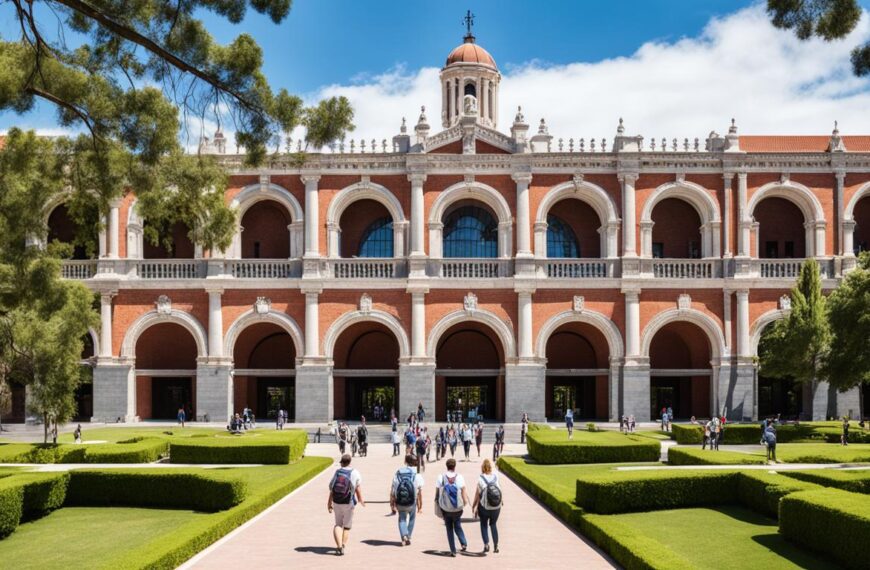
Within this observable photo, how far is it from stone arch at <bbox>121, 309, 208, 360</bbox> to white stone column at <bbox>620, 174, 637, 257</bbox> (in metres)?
19.0

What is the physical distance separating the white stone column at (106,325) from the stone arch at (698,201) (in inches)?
925

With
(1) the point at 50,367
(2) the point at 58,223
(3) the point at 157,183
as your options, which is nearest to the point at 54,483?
(3) the point at 157,183

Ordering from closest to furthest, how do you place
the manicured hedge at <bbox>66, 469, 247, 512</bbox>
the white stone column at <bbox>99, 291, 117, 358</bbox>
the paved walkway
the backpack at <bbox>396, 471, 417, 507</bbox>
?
the paved walkway, the backpack at <bbox>396, 471, 417, 507</bbox>, the manicured hedge at <bbox>66, 469, 247, 512</bbox>, the white stone column at <bbox>99, 291, 117, 358</bbox>

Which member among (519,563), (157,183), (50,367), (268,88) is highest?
(268,88)

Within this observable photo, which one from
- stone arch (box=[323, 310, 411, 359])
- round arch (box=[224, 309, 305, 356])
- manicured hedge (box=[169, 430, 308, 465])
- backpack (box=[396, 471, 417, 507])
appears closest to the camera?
backpack (box=[396, 471, 417, 507])

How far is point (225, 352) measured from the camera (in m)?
40.7

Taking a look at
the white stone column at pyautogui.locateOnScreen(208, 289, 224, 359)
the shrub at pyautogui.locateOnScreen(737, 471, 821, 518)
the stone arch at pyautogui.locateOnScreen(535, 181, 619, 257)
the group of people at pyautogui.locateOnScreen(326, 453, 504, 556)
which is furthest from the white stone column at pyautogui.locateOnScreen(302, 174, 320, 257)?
the group of people at pyautogui.locateOnScreen(326, 453, 504, 556)

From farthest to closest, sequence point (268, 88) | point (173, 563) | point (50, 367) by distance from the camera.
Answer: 1. point (50, 367)
2. point (268, 88)
3. point (173, 563)

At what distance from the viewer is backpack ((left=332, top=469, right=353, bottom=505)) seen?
13930 millimetres

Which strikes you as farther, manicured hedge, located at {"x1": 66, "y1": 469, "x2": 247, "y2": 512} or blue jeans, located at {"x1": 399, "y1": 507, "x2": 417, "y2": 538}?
manicured hedge, located at {"x1": 66, "y1": 469, "x2": 247, "y2": 512}

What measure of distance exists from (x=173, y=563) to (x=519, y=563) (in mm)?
4931

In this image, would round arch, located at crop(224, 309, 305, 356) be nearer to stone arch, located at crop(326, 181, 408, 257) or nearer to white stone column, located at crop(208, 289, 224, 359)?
white stone column, located at crop(208, 289, 224, 359)

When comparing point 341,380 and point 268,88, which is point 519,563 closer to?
point 268,88

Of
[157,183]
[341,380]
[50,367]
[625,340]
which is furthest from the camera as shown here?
[341,380]
